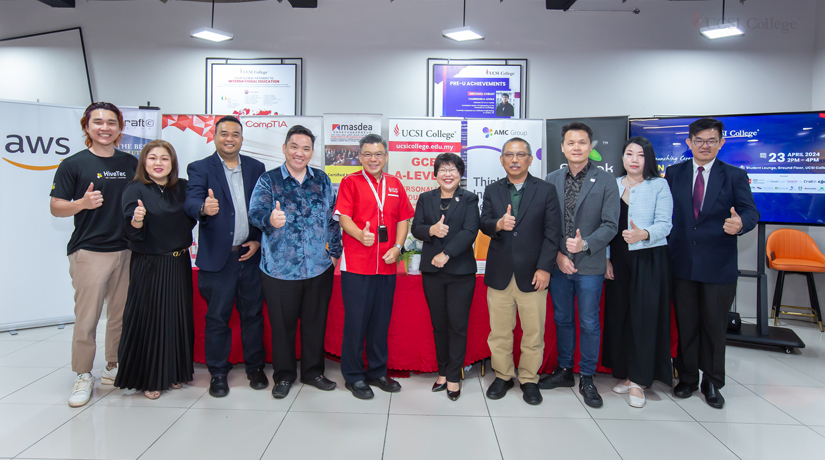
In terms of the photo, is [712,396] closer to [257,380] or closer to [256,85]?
[257,380]

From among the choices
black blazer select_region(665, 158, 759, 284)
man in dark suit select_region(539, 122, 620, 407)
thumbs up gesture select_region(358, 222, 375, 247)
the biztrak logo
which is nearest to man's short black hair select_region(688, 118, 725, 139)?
black blazer select_region(665, 158, 759, 284)

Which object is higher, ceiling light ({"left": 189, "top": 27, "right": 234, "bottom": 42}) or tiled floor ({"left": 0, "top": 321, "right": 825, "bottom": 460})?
ceiling light ({"left": 189, "top": 27, "right": 234, "bottom": 42})

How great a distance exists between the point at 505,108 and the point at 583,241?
2996mm

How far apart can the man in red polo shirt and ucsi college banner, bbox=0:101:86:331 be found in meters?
3.44

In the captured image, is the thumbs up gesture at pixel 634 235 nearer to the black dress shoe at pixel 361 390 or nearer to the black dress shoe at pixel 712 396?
the black dress shoe at pixel 712 396

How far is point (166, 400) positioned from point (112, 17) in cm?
503

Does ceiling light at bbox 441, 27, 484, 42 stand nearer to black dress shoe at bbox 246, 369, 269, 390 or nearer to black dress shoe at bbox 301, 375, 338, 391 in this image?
black dress shoe at bbox 301, 375, 338, 391

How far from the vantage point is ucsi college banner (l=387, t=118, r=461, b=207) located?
4645 millimetres

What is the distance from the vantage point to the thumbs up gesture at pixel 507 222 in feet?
7.93

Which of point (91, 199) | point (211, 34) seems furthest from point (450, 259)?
point (211, 34)

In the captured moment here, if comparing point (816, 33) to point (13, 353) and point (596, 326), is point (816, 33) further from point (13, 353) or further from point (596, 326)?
point (13, 353)

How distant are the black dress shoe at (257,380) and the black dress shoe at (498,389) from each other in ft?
4.94

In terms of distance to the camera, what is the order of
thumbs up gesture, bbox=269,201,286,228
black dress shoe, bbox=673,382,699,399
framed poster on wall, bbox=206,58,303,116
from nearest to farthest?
thumbs up gesture, bbox=269,201,286,228 < black dress shoe, bbox=673,382,699,399 < framed poster on wall, bbox=206,58,303,116

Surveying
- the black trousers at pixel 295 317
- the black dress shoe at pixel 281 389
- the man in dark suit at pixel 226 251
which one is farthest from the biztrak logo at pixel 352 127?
the black dress shoe at pixel 281 389
